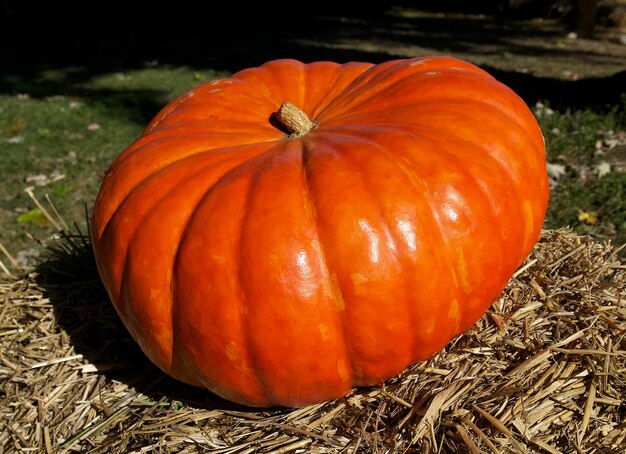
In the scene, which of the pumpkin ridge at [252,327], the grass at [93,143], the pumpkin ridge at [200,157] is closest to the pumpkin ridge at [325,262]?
the pumpkin ridge at [252,327]

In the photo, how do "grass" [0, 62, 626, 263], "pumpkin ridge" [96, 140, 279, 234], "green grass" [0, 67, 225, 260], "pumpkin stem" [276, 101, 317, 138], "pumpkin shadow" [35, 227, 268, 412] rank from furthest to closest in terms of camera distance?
"green grass" [0, 67, 225, 260] → "grass" [0, 62, 626, 263] → "pumpkin shadow" [35, 227, 268, 412] → "pumpkin stem" [276, 101, 317, 138] → "pumpkin ridge" [96, 140, 279, 234]

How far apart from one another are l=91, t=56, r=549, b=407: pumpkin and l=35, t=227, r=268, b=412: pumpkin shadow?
276 mm

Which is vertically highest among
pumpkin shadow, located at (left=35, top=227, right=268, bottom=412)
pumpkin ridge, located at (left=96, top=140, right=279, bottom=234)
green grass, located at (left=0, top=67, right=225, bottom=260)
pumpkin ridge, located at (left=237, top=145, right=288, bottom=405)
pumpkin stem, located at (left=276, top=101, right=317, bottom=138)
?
pumpkin stem, located at (left=276, top=101, right=317, bottom=138)

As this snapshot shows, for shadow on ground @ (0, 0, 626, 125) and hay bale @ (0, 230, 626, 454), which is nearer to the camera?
hay bale @ (0, 230, 626, 454)

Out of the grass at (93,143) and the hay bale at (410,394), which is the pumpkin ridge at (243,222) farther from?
the grass at (93,143)

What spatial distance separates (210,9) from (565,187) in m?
13.3

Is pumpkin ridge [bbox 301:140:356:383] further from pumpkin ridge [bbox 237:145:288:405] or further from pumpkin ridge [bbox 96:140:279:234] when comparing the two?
pumpkin ridge [bbox 96:140:279:234]

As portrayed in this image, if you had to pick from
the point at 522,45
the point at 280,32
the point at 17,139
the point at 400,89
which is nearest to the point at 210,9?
the point at 280,32

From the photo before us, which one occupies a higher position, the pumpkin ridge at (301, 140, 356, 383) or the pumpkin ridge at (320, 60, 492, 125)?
the pumpkin ridge at (320, 60, 492, 125)

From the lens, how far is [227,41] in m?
12.6

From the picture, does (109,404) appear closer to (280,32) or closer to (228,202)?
(228,202)

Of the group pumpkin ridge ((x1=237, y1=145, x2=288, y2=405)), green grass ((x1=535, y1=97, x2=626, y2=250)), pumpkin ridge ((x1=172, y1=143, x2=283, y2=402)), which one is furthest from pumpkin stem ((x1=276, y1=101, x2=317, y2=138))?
green grass ((x1=535, y1=97, x2=626, y2=250))

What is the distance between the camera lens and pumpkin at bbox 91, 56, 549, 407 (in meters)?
1.95

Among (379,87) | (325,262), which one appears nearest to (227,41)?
(379,87)
